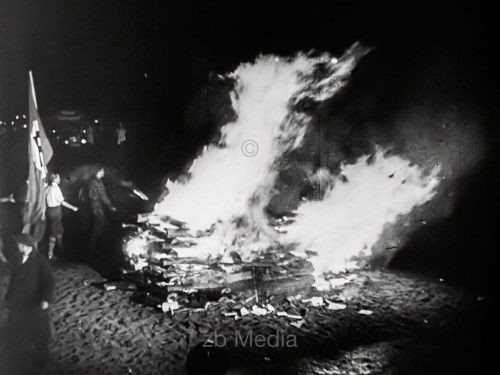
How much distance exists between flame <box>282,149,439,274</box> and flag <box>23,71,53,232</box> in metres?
1.80

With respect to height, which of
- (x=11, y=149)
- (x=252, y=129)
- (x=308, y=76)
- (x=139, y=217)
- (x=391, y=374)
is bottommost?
(x=391, y=374)

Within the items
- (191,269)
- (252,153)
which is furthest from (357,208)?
(191,269)

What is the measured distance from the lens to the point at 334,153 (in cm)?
293

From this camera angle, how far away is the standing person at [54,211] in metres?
2.84

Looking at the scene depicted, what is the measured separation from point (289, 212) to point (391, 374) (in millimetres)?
1393

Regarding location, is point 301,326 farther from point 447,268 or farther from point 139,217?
point 139,217

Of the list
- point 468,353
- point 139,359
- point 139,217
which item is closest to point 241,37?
point 139,217

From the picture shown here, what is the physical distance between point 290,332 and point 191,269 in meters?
0.86

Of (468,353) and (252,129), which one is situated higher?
(252,129)

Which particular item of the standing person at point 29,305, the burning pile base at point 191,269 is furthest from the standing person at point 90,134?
the standing person at point 29,305

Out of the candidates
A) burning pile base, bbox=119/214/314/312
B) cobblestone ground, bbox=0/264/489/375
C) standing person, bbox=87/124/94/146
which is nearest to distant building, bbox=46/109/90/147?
standing person, bbox=87/124/94/146

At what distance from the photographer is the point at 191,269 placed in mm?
2916

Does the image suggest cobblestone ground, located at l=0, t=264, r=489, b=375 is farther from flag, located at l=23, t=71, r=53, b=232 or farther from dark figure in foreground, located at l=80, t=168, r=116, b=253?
flag, located at l=23, t=71, r=53, b=232

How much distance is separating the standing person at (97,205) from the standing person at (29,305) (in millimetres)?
397
